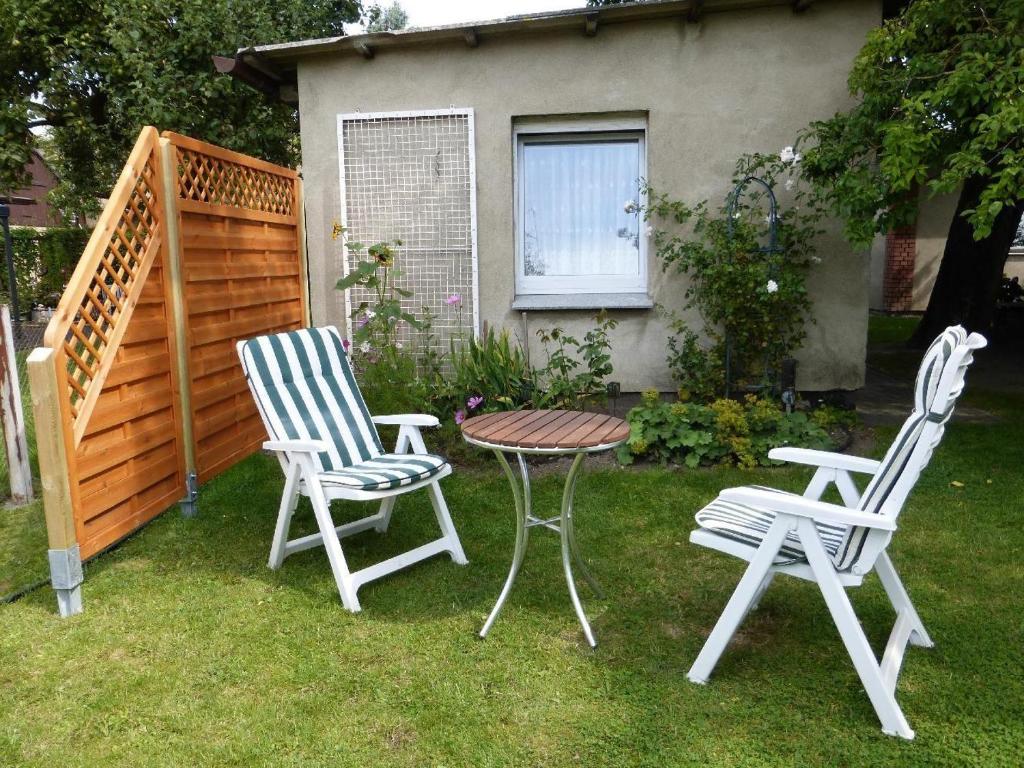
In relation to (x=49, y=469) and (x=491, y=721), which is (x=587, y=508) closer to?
(x=491, y=721)

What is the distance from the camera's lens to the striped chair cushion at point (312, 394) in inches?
146

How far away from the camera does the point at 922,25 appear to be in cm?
489

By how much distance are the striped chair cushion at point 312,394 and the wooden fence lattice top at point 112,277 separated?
2.22 feet

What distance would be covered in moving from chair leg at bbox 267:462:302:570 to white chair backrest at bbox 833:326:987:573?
90.4 inches

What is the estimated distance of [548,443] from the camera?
287 cm

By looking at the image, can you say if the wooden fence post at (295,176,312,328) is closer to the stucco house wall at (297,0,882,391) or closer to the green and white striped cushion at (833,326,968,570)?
the stucco house wall at (297,0,882,391)

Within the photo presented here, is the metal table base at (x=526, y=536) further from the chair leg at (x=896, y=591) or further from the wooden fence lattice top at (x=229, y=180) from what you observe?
the wooden fence lattice top at (x=229, y=180)

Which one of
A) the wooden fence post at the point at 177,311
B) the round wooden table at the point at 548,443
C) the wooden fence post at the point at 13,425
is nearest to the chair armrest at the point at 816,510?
the round wooden table at the point at 548,443

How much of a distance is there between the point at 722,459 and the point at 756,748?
3034mm

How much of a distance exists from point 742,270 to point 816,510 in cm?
349

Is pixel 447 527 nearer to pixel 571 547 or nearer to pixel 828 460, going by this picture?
pixel 571 547

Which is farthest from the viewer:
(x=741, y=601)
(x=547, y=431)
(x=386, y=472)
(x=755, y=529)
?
(x=386, y=472)

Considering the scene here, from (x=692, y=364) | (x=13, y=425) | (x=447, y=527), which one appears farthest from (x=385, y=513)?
(x=692, y=364)

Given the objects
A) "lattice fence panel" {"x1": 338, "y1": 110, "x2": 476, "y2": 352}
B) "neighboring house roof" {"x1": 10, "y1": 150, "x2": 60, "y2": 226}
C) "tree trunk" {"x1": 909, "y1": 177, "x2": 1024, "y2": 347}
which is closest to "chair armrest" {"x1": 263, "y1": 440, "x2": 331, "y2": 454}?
"lattice fence panel" {"x1": 338, "y1": 110, "x2": 476, "y2": 352}
